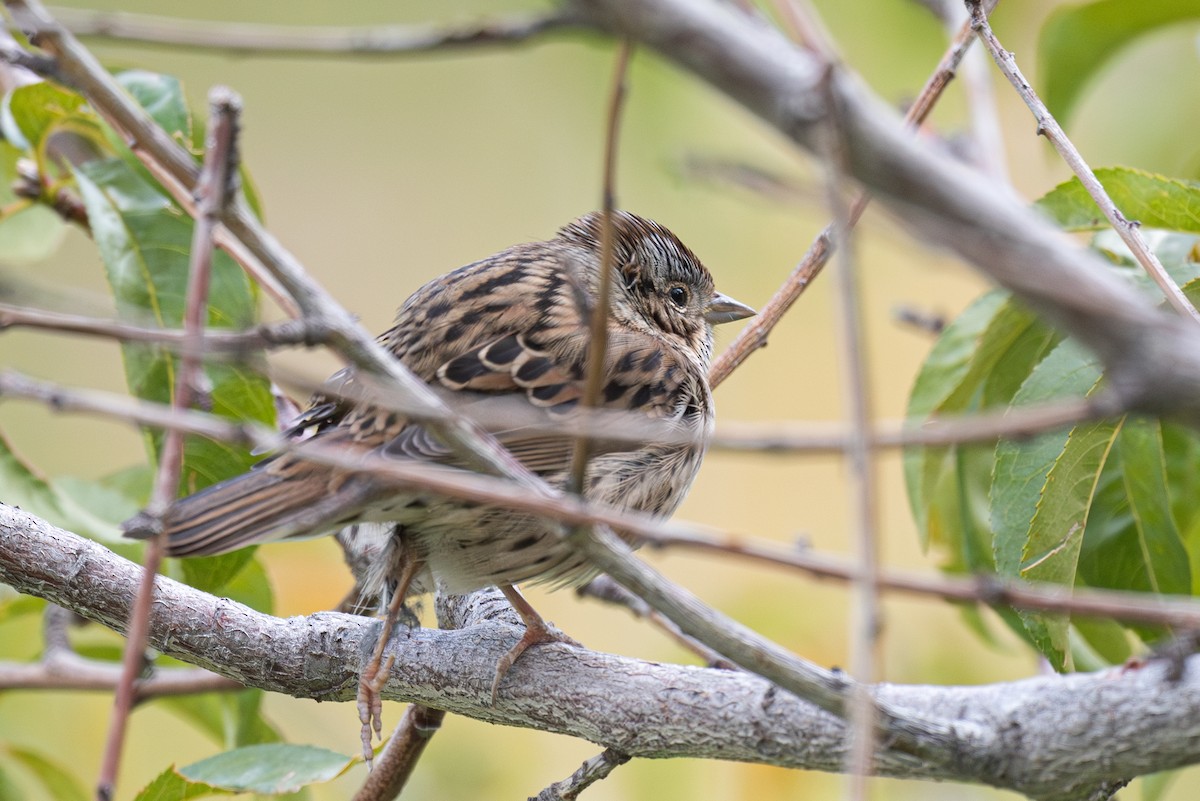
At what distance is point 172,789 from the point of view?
7.07 feet

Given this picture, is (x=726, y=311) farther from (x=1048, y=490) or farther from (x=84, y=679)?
(x=84, y=679)

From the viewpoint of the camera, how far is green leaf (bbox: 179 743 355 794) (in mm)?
2076

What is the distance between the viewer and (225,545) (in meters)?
1.89

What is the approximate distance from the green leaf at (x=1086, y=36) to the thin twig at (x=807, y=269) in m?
0.56

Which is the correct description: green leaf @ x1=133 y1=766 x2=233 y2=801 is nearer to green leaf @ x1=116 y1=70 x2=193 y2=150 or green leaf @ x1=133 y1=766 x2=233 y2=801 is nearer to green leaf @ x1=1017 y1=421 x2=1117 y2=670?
green leaf @ x1=116 y1=70 x2=193 y2=150

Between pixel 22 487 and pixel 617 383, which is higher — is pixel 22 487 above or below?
below

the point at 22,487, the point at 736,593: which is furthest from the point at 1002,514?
the point at 736,593

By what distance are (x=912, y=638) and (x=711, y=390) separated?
171 centimetres

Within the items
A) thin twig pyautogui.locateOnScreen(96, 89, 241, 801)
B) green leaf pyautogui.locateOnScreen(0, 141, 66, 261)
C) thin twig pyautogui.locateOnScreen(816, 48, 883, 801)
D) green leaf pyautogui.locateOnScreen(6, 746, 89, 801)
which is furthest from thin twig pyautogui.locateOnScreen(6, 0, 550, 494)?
green leaf pyautogui.locateOnScreen(6, 746, 89, 801)

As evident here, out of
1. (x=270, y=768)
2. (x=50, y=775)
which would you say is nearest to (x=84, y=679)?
(x=50, y=775)

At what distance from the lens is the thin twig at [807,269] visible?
2.13m

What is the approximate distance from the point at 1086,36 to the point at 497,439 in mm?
1804

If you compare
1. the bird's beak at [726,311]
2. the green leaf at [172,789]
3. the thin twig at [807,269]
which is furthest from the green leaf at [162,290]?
the bird's beak at [726,311]

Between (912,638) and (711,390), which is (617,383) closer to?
(711,390)
